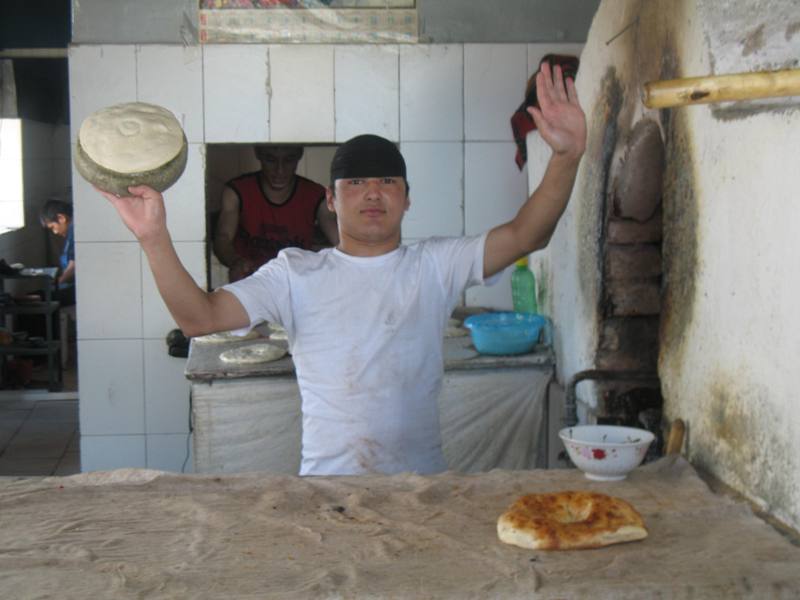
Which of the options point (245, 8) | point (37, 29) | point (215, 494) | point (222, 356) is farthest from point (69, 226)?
point (215, 494)

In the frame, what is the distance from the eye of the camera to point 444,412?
3928 mm

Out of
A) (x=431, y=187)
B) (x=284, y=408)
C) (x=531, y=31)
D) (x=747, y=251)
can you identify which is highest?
(x=531, y=31)

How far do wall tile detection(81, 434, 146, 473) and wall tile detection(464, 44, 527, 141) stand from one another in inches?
86.7

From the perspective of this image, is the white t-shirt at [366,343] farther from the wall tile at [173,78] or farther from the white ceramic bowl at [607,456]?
the wall tile at [173,78]

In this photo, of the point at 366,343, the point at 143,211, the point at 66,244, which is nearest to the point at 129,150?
the point at 143,211

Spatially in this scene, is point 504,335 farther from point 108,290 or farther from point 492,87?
point 108,290

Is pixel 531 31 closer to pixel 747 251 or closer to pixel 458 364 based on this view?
pixel 458 364

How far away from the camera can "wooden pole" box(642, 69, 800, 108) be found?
1639 mm

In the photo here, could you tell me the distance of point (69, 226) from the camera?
8172mm

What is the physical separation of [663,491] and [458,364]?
1763 mm

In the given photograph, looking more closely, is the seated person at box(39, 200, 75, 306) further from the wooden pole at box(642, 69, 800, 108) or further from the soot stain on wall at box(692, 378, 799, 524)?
the wooden pole at box(642, 69, 800, 108)

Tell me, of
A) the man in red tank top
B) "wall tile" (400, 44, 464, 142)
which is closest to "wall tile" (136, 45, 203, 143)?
the man in red tank top

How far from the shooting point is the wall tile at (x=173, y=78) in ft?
15.0

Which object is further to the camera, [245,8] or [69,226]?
[69,226]
